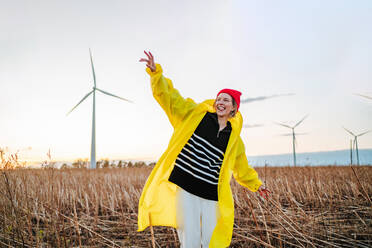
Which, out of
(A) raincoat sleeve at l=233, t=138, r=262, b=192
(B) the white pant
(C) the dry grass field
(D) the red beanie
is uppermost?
(D) the red beanie

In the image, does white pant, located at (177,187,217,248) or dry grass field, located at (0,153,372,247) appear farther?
dry grass field, located at (0,153,372,247)

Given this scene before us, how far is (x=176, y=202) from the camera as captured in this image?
2.67 meters

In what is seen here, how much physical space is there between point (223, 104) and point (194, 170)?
2.55 feet

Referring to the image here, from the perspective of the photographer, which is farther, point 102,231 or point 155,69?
point 102,231

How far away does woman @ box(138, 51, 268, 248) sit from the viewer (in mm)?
2594

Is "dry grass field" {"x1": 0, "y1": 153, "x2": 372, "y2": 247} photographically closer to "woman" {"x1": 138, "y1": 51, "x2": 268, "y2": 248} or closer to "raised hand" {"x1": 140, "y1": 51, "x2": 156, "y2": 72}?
"woman" {"x1": 138, "y1": 51, "x2": 268, "y2": 248}

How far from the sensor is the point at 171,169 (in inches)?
112

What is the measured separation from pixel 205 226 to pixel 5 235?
7.77ft

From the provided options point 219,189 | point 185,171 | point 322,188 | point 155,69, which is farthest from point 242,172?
point 322,188

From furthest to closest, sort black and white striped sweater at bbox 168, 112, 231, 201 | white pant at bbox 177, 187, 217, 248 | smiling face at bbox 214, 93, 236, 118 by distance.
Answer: smiling face at bbox 214, 93, 236, 118 → black and white striped sweater at bbox 168, 112, 231, 201 → white pant at bbox 177, 187, 217, 248

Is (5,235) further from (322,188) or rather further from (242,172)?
(322,188)

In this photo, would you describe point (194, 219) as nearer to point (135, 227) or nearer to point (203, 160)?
point (203, 160)

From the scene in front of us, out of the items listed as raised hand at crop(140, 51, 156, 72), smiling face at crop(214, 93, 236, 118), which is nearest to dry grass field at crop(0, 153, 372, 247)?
smiling face at crop(214, 93, 236, 118)

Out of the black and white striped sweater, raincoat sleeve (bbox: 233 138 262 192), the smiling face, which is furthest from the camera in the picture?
raincoat sleeve (bbox: 233 138 262 192)
